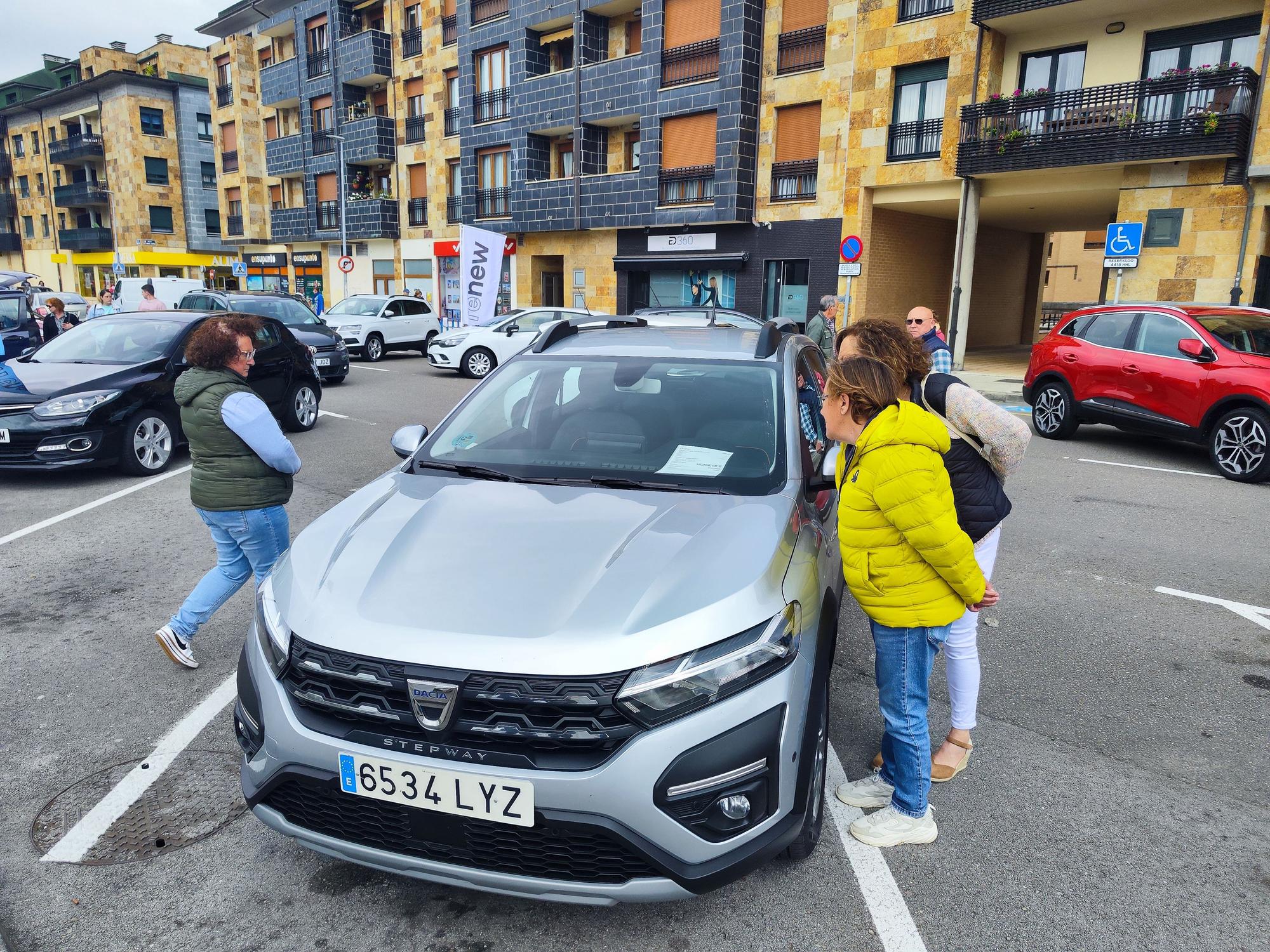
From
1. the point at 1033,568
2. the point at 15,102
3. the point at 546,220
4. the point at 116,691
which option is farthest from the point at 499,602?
the point at 15,102

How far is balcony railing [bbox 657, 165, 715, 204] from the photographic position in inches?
999

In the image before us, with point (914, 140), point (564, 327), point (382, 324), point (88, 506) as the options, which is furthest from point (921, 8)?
point (88, 506)

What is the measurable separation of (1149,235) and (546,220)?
18.8m

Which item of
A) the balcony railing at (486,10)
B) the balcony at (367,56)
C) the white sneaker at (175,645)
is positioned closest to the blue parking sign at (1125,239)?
the white sneaker at (175,645)

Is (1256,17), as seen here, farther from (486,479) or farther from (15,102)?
(15,102)

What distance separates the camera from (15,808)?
10.1 feet

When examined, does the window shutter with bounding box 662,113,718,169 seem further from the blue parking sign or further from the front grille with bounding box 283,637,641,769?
the front grille with bounding box 283,637,641,769

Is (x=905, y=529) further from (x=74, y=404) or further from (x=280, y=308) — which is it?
(x=280, y=308)

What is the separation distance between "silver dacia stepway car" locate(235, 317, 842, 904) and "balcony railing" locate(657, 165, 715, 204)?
949 inches

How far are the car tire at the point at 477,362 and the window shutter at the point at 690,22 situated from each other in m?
13.3

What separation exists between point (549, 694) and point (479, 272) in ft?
71.1

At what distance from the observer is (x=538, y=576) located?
2.46m

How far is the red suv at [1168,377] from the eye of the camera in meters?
8.72

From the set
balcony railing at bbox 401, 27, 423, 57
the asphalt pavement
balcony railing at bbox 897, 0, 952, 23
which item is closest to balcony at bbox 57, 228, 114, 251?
balcony railing at bbox 401, 27, 423, 57
